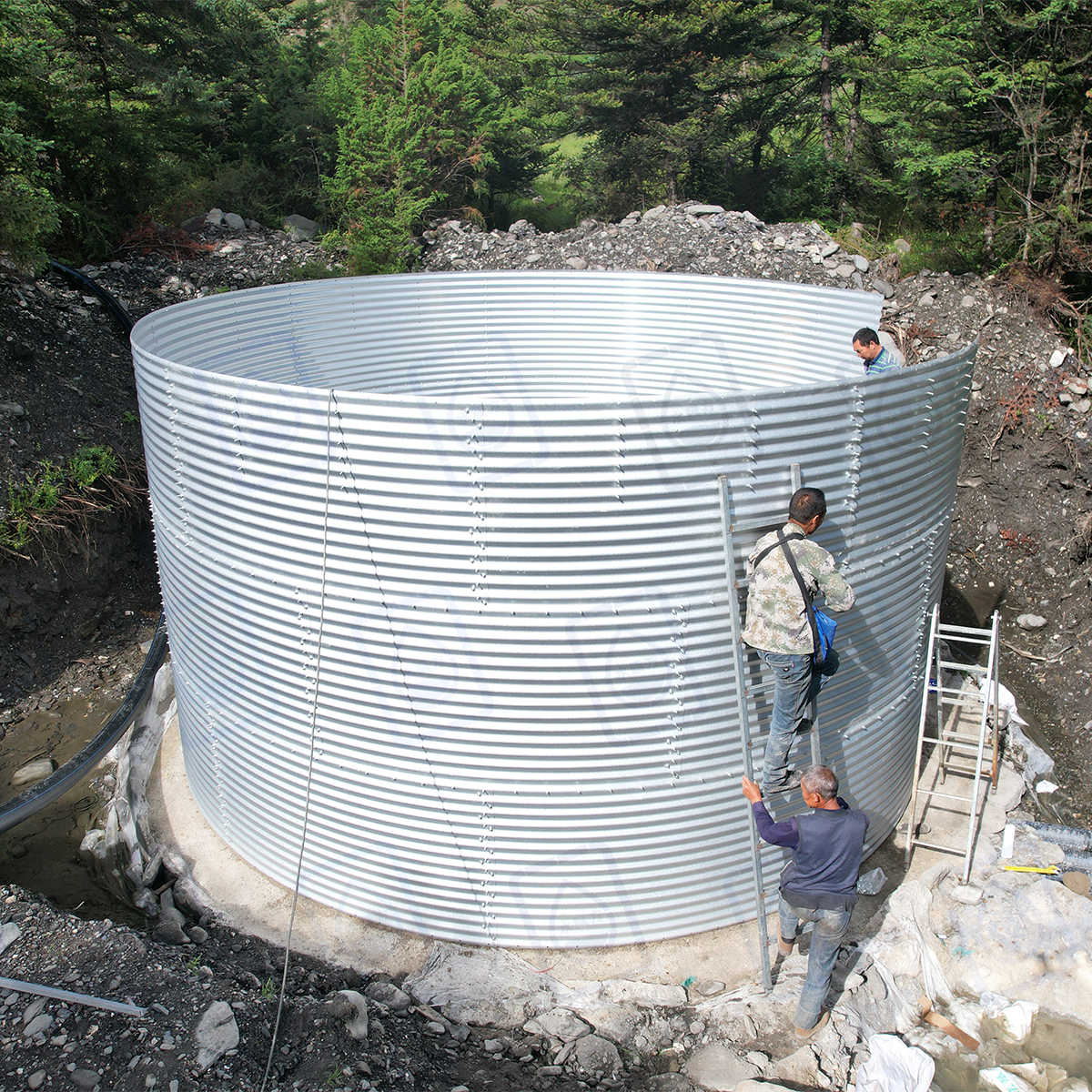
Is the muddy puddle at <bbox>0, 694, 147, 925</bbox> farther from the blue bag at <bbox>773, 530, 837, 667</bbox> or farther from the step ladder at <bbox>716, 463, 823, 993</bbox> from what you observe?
the blue bag at <bbox>773, 530, 837, 667</bbox>

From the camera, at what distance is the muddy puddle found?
6492 millimetres

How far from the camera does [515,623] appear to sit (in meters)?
4.31

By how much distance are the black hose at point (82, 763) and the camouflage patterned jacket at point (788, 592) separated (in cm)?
597

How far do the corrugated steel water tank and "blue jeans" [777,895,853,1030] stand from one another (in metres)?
0.80

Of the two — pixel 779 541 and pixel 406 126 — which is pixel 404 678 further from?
pixel 406 126

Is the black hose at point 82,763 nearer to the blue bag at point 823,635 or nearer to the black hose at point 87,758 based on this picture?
the black hose at point 87,758

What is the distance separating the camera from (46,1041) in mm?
4398

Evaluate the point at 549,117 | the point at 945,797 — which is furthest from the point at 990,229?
the point at 549,117

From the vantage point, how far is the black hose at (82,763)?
23.9 feet

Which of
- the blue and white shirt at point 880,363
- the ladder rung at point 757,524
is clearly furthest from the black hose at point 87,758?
the blue and white shirt at point 880,363

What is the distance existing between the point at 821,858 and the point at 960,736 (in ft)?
9.08

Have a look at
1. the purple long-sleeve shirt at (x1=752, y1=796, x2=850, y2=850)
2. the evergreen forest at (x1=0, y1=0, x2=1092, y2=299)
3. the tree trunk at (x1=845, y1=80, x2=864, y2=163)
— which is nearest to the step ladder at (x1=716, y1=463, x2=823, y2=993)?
the purple long-sleeve shirt at (x1=752, y1=796, x2=850, y2=850)

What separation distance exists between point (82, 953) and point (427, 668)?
10.0 ft

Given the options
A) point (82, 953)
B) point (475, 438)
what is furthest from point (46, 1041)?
point (475, 438)
